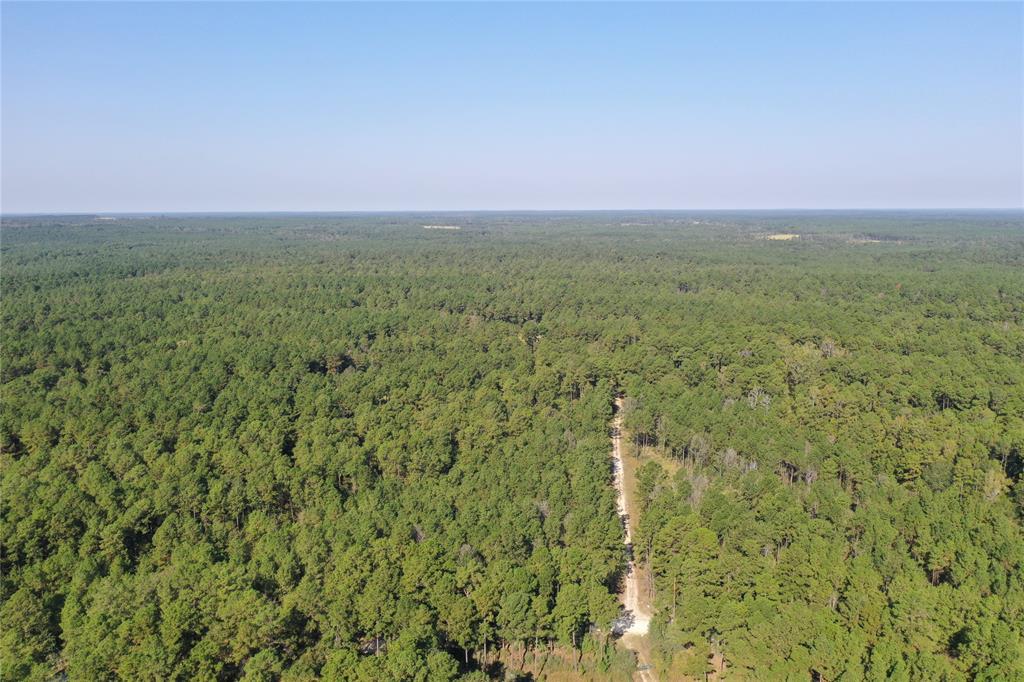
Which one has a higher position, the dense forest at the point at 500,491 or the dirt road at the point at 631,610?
the dense forest at the point at 500,491

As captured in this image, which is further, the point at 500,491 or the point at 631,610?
the point at 500,491

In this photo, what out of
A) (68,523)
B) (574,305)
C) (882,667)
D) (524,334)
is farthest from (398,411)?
(574,305)

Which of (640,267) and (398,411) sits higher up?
(640,267)

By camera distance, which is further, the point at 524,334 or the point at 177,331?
the point at 524,334

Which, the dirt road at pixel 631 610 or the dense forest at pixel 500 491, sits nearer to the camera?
the dense forest at pixel 500 491

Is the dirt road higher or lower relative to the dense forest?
lower

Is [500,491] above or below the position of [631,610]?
above

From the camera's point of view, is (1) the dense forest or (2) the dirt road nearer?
(1) the dense forest

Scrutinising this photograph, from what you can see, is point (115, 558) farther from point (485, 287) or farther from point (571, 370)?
point (485, 287)
